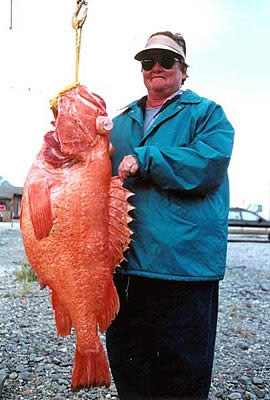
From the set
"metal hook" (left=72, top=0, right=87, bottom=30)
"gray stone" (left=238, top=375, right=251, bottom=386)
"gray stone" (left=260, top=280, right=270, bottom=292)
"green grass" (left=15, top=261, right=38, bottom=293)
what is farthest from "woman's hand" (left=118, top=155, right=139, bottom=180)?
"gray stone" (left=260, top=280, right=270, bottom=292)

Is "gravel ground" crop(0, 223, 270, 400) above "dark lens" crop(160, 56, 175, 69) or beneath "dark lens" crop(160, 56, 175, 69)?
beneath

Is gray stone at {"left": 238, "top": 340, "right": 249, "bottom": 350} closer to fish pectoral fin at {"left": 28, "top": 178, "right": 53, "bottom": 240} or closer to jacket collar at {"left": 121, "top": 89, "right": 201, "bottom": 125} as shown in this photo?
jacket collar at {"left": 121, "top": 89, "right": 201, "bottom": 125}

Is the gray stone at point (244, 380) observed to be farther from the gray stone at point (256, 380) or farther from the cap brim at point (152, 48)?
the cap brim at point (152, 48)

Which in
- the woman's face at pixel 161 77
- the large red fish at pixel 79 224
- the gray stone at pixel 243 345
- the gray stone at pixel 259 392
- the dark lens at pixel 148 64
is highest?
the dark lens at pixel 148 64

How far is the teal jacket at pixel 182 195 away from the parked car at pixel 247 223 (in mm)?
24714

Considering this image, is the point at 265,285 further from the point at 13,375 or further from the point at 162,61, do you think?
the point at 162,61

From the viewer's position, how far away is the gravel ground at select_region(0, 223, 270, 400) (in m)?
4.89

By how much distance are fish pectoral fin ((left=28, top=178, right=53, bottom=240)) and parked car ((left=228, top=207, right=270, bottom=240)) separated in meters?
25.1

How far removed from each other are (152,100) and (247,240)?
24772 millimetres

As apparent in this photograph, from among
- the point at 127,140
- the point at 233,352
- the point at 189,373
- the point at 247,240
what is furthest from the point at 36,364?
the point at 247,240

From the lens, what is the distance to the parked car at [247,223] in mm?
27438

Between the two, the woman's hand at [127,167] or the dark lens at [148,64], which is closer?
the woman's hand at [127,167]

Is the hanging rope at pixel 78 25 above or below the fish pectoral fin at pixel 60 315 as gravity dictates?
above

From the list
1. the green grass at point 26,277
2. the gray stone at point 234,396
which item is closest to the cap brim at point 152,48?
the gray stone at point 234,396
